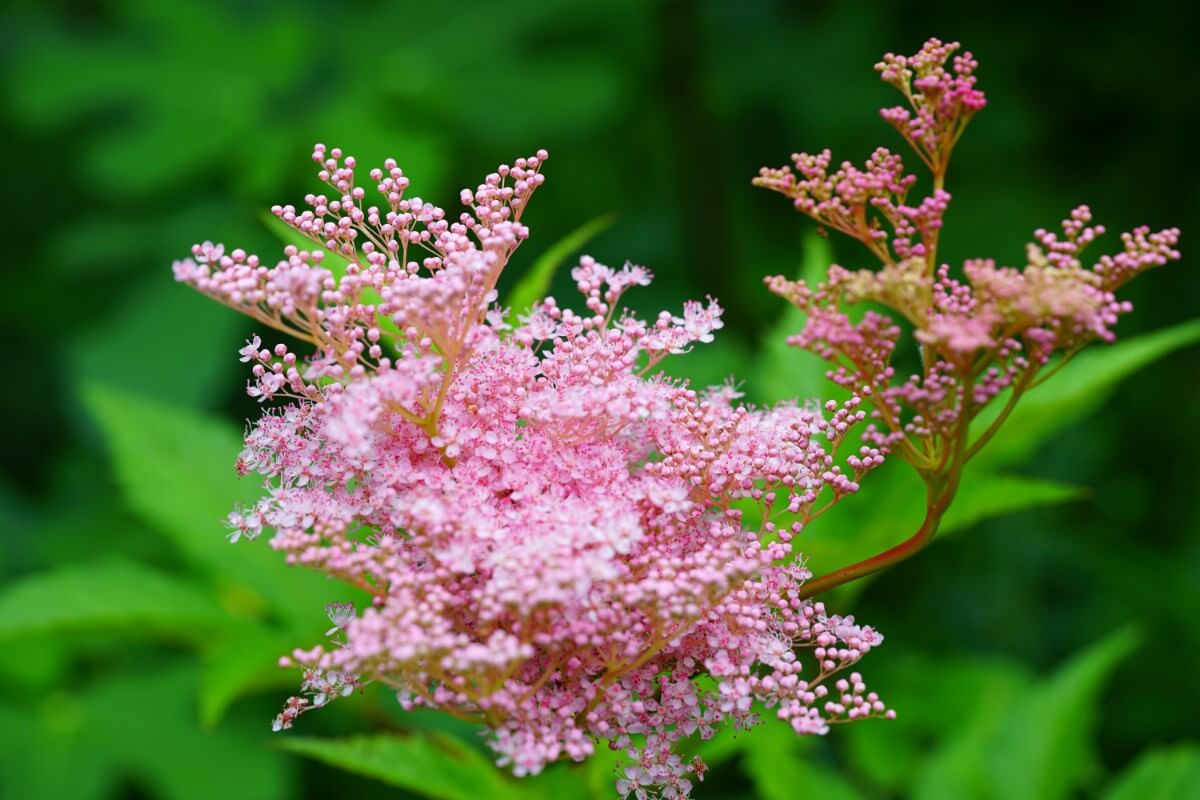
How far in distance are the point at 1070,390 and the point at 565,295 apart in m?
2.61

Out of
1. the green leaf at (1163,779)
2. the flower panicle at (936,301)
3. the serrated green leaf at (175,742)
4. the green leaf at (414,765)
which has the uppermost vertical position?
the serrated green leaf at (175,742)

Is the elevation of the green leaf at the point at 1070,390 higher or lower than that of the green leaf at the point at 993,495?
higher

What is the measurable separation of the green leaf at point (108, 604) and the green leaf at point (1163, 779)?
2221 millimetres

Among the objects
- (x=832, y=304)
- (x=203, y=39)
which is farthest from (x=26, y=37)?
(x=832, y=304)

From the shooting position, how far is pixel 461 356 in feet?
5.64

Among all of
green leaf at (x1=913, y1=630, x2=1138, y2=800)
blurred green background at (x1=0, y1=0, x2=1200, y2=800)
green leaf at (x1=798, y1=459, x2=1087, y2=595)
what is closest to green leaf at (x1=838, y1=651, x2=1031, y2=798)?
blurred green background at (x1=0, y1=0, x2=1200, y2=800)

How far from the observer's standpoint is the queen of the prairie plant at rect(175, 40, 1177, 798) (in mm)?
1524

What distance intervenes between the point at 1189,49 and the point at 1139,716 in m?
3.12

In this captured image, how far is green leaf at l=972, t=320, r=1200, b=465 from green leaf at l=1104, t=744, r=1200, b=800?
874mm

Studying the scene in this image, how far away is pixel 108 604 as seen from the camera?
2.73m

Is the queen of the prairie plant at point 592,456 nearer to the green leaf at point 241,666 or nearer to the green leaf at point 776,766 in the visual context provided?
the green leaf at point 241,666

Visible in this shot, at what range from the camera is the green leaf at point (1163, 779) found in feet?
9.43

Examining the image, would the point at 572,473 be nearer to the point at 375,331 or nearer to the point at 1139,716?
the point at 375,331

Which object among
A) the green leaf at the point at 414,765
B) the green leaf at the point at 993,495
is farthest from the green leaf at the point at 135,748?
the green leaf at the point at 993,495
